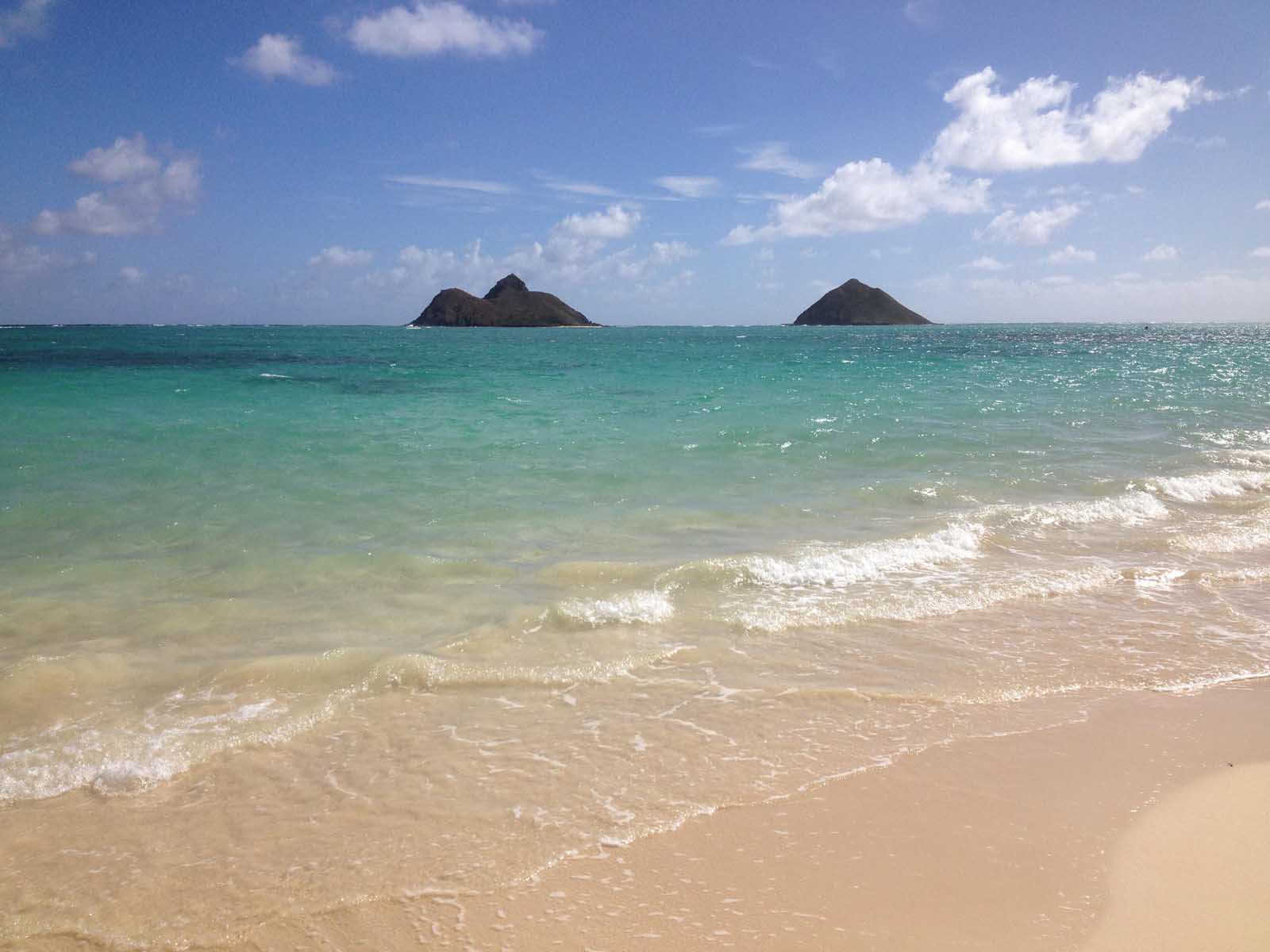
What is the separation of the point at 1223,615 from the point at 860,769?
14.4 feet

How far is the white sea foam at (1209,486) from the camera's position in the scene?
10.8 meters

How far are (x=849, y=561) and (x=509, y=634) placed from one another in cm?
356

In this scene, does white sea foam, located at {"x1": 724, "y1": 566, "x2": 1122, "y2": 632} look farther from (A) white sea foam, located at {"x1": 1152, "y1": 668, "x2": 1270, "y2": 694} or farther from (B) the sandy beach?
(B) the sandy beach

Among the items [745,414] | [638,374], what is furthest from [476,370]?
[745,414]

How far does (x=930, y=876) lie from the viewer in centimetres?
308

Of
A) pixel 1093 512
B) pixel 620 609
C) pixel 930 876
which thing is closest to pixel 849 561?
pixel 620 609

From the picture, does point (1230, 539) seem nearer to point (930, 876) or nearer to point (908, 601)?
point (908, 601)

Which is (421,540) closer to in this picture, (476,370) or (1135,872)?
(1135,872)

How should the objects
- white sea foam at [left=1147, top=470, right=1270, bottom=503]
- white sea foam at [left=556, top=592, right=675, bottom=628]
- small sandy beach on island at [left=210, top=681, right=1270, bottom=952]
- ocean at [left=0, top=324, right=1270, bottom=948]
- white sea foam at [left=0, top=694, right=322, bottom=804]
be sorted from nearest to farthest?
small sandy beach on island at [left=210, top=681, right=1270, bottom=952] < ocean at [left=0, top=324, right=1270, bottom=948] < white sea foam at [left=0, top=694, right=322, bottom=804] < white sea foam at [left=556, top=592, right=675, bottom=628] < white sea foam at [left=1147, top=470, right=1270, bottom=503]

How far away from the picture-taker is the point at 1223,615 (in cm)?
625

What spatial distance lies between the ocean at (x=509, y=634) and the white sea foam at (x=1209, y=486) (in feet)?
0.21

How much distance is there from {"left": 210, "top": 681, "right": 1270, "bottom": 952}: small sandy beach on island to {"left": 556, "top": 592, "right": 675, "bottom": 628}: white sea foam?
8.41 ft

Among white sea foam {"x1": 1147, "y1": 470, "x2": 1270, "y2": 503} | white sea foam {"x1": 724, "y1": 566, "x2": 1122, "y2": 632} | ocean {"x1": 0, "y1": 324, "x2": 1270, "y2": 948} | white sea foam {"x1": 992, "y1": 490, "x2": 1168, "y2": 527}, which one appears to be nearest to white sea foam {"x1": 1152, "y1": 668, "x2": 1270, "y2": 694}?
ocean {"x1": 0, "y1": 324, "x2": 1270, "y2": 948}

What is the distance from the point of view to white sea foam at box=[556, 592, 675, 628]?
6.09 m
